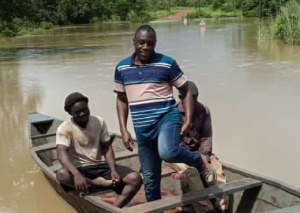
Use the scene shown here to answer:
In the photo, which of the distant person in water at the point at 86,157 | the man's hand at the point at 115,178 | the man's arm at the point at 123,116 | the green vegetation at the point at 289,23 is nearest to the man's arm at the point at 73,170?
the distant person in water at the point at 86,157

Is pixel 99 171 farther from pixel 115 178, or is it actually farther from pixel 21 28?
pixel 21 28

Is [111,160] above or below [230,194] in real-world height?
above

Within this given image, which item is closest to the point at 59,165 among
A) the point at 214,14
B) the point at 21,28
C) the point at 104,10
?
the point at 21,28

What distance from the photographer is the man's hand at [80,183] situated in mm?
3829

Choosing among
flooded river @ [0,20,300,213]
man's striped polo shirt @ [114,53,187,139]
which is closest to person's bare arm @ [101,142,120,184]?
man's striped polo shirt @ [114,53,187,139]

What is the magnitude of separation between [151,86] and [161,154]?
460 mm

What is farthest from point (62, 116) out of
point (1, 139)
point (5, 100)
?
point (5, 100)

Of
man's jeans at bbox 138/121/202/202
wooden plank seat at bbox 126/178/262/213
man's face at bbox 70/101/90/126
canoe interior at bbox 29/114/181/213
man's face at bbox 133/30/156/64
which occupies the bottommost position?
canoe interior at bbox 29/114/181/213

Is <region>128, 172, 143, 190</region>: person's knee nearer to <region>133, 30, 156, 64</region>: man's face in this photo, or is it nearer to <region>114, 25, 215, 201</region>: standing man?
<region>114, 25, 215, 201</region>: standing man

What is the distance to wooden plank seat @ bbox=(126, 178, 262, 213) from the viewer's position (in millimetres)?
3344

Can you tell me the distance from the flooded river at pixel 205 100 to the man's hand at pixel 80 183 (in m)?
1.02

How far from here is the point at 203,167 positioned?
3.52m

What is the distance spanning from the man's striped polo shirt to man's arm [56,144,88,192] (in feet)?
2.61

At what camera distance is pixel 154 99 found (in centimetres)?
327
